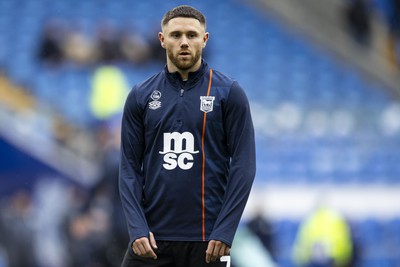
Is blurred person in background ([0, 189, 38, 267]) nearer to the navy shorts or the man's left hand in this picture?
the navy shorts

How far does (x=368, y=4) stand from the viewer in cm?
1745

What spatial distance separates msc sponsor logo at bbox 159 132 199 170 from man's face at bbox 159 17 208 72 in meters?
0.33

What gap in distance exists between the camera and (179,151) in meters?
4.64

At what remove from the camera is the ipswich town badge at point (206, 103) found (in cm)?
466

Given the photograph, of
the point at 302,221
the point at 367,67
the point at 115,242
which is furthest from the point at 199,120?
the point at 367,67

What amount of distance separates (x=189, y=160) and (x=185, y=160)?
18 mm

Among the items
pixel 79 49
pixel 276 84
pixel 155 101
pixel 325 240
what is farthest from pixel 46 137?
pixel 155 101

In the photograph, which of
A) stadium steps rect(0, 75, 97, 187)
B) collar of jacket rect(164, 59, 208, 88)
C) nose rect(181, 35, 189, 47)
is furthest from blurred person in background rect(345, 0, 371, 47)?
nose rect(181, 35, 189, 47)

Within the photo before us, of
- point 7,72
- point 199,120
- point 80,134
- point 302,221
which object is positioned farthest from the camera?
point 7,72

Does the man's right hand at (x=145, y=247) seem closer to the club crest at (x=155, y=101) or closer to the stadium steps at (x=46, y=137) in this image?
the club crest at (x=155, y=101)

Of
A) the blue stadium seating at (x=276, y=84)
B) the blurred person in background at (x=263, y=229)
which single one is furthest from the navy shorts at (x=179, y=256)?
the blue stadium seating at (x=276, y=84)

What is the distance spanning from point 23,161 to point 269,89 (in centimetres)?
416

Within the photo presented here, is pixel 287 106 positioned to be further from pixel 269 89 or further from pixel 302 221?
pixel 302 221

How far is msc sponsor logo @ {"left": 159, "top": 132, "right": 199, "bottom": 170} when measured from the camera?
15.2ft
